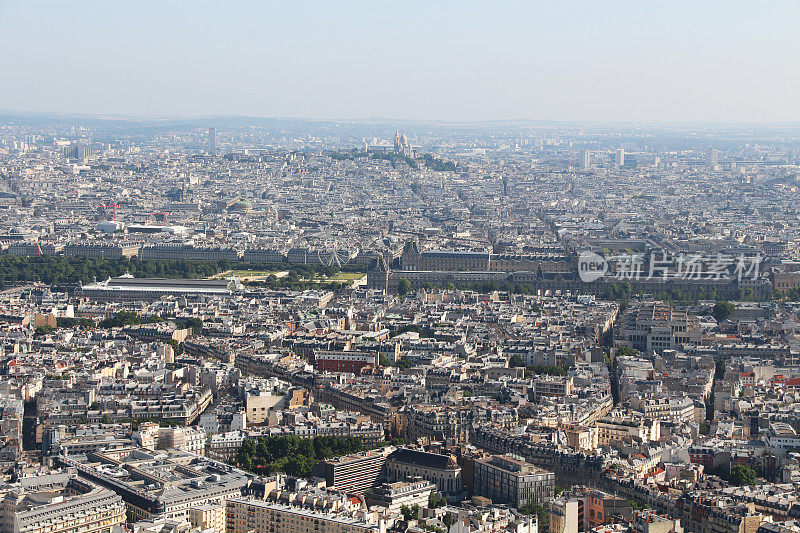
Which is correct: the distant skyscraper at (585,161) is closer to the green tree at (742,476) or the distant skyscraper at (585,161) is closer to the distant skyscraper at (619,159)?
the distant skyscraper at (619,159)

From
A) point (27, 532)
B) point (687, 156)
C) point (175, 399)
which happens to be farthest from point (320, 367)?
point (687, 156)

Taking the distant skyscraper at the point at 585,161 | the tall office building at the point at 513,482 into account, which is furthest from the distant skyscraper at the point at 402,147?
the tall office building at the point at 513,482

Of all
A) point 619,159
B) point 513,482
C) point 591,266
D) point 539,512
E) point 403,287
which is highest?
point 513,482

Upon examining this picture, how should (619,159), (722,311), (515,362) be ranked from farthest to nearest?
(619,159), (722,311), (515,362)

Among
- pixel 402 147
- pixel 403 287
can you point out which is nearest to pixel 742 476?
pixel 403 287

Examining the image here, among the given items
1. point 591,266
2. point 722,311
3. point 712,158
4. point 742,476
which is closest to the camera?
point 742,476

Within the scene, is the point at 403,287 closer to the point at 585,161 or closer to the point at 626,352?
the point at 626,352

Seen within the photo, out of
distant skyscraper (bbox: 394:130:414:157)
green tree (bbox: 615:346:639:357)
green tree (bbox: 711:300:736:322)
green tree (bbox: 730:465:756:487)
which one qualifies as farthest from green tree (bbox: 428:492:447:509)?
distant skyscraper (bbox: 394:130:414:157)

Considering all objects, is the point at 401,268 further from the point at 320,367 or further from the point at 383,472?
the point at 383,472

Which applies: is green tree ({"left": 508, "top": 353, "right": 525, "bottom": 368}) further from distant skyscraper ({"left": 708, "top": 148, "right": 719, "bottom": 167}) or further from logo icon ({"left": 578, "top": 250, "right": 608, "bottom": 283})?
distant skyscraper ({"left": 708, "top": 148, "right": 719, "bottom": 167})
